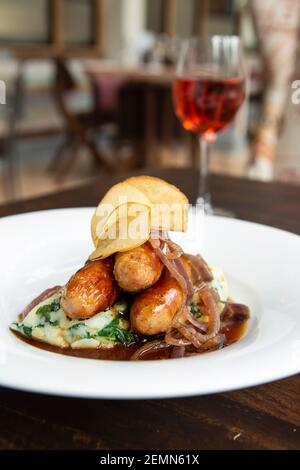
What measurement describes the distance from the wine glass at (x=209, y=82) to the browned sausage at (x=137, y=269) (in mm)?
670

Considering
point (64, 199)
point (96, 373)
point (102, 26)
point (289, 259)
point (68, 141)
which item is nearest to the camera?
point (96, 373)

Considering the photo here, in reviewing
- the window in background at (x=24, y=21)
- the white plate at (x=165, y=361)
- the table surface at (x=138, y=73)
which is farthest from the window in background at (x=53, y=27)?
the white plate at (x=165, y=361)

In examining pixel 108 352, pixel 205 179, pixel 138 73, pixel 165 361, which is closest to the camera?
pixel 165 361

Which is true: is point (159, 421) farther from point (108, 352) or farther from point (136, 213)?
point (136, 213)

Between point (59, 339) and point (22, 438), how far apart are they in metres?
0.15

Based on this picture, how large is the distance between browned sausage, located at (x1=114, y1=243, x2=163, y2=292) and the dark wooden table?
13cm

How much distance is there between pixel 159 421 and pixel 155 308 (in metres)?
0.12

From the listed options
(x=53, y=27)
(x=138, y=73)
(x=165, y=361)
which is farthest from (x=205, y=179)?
(x=53, y=27)

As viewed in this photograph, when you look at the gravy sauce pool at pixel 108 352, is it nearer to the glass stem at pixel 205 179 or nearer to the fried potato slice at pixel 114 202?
the fried potato slice at pixel 114 202

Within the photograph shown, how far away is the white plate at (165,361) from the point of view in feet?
1.49

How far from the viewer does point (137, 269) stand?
0.60 metres

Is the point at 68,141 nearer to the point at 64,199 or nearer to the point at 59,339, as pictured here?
the point at 64,199

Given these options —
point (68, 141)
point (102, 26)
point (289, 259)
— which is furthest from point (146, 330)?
point (102, 26)

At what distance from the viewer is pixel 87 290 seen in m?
0.60
